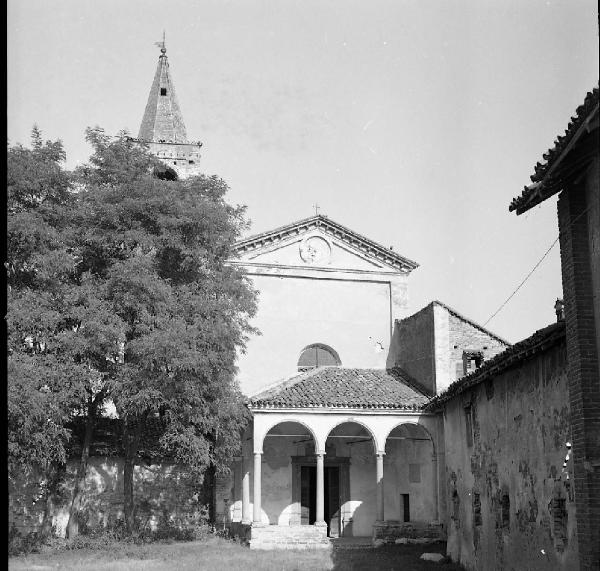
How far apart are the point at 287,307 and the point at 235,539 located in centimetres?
877

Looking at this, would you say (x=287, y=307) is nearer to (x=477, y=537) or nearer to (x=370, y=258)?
(x=370, y=258)

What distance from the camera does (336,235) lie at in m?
30.6

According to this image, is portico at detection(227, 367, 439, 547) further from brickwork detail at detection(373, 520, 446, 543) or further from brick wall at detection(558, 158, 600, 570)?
brick wall at detection(558, 158, 600, 570)

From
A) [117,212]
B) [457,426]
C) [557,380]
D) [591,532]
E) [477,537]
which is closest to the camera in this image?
[591,532]

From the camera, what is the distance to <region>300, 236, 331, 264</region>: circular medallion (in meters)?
30.3

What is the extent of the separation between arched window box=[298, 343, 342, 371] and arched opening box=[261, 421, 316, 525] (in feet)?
9.39

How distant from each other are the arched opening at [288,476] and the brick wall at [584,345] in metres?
17.4

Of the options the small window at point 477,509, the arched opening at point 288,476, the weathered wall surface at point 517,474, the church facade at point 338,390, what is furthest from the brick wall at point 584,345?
the arched opening at point 288,476

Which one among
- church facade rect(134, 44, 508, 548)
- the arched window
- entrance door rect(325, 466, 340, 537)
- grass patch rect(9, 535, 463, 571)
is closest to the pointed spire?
church facade rect(134, 44, 508, 548)

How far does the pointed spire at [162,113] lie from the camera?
38531 mm

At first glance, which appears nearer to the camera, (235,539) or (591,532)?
(591,532)

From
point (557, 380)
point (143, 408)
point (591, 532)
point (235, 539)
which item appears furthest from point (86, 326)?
point (591, 532)

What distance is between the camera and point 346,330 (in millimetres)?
30344

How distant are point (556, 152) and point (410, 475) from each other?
64.5 ft
